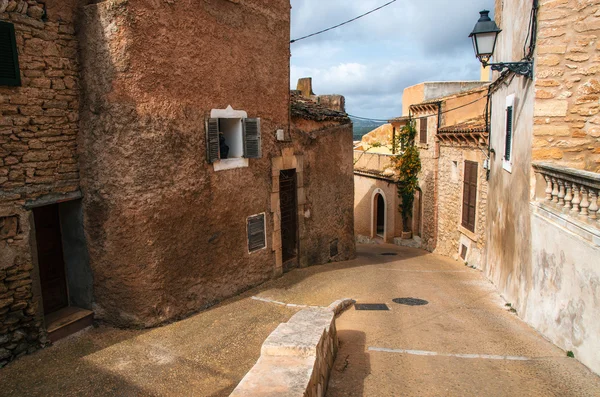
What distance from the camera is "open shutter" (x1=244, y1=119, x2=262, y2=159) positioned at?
349 inches

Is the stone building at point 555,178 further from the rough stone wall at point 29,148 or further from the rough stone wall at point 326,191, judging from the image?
the rough stone wall at point 29,148

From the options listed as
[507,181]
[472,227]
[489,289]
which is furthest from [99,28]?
[472,227]

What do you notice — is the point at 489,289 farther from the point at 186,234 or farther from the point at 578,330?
the point at 186,234

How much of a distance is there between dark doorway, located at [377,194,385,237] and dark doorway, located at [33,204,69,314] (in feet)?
61.6

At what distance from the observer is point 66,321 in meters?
6.93

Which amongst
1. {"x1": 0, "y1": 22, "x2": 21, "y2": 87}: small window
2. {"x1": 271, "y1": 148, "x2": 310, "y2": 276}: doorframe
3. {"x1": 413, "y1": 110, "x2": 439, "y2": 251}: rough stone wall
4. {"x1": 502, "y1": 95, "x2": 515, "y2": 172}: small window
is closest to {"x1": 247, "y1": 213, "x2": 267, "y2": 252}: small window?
{"x1": 271, "y1": 148, "x2": 310, "y2": 276}: doorframe

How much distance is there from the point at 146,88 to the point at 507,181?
7602 mm

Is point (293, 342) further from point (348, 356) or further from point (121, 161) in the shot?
point (121, 161)

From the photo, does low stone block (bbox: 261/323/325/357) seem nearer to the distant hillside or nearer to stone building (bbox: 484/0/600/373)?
stone building (bbox: 484/0/600/373)

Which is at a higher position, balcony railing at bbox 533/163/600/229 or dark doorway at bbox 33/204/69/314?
balcony railing at bbox 533/163/600/229

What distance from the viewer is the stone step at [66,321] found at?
22.0 ft

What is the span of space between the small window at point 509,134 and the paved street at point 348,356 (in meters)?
3.10

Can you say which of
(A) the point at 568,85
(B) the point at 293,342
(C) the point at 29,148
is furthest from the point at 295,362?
(A) the point at 568,85

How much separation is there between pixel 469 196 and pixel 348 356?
10.6 meters
